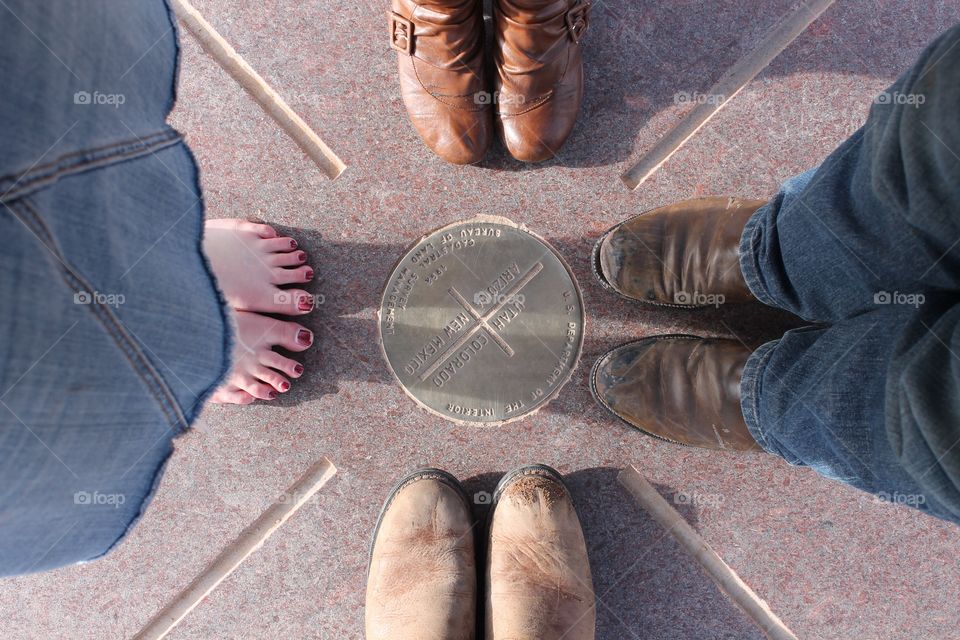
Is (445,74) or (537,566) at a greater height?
(445,74)

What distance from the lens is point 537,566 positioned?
134 centimetres

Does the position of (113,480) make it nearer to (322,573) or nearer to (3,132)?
(3,132)

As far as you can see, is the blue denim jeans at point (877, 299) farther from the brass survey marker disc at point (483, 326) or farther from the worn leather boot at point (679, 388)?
the brass survey marker disc at point (483, 326)

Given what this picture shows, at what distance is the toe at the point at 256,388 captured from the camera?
4.71ft

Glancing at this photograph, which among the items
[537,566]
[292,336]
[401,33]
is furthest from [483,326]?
[401,33]

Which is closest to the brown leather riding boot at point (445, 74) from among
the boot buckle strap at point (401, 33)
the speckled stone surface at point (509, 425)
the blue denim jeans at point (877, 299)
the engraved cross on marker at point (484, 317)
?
the boot buckle strap at point (401, 33)

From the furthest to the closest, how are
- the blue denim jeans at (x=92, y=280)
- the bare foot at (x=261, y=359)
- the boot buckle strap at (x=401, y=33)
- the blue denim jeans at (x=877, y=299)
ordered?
1. the bare foot at (x=261, y=359)
2. the boot buckle strap at (x=401, y=33)
3. the blue denim jeans at (x=877, y=299)
4. the blue denim jeans at (x=92, y=280)

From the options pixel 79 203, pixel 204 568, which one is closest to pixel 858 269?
pixel 79 203

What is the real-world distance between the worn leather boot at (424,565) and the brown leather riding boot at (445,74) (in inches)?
35.2

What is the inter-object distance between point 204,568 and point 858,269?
5.62 feet

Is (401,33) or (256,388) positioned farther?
(256,388)

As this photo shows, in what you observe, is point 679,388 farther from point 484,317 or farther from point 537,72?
point 537,72

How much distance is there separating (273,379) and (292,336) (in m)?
0.13

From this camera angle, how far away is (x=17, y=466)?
0.57m
